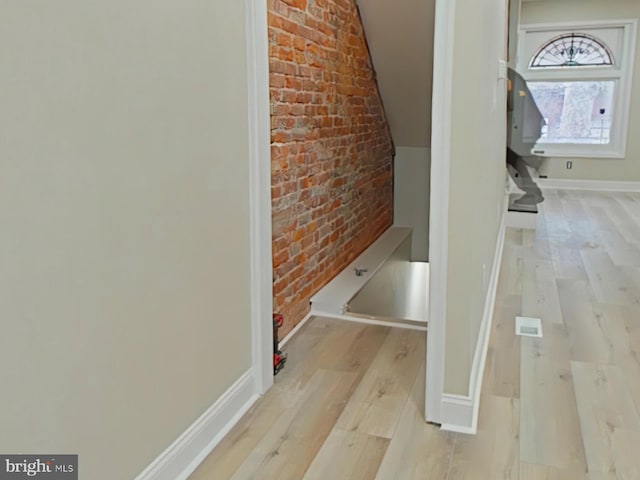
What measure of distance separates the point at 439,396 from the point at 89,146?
1.57 metres

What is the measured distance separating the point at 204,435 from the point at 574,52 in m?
7.92

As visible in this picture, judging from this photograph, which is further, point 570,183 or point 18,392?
point 570,183

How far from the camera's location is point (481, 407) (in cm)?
239

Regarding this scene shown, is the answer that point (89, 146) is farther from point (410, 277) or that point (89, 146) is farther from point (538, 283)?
point (410, 277)

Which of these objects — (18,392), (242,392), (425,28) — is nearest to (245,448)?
(242,392)

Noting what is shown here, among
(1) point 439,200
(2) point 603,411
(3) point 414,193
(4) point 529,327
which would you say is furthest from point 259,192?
(3) point 414,193

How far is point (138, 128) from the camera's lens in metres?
1.62

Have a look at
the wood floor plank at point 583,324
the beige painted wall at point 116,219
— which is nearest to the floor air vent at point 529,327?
the wood floor plank at point 583,324

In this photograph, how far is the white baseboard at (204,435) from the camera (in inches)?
72.5

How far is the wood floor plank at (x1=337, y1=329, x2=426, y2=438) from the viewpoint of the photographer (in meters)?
2.27

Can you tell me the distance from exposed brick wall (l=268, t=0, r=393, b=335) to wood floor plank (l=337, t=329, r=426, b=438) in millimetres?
589

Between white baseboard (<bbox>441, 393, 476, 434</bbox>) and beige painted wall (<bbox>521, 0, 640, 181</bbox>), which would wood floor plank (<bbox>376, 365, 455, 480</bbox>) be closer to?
white baseboard (<bbox>441, 393, 476, 434</bbox>)

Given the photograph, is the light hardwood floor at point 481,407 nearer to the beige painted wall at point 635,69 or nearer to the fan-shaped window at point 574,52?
the beige painted wall at point 635,69

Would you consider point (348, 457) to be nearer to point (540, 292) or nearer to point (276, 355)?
point (276, 355)
